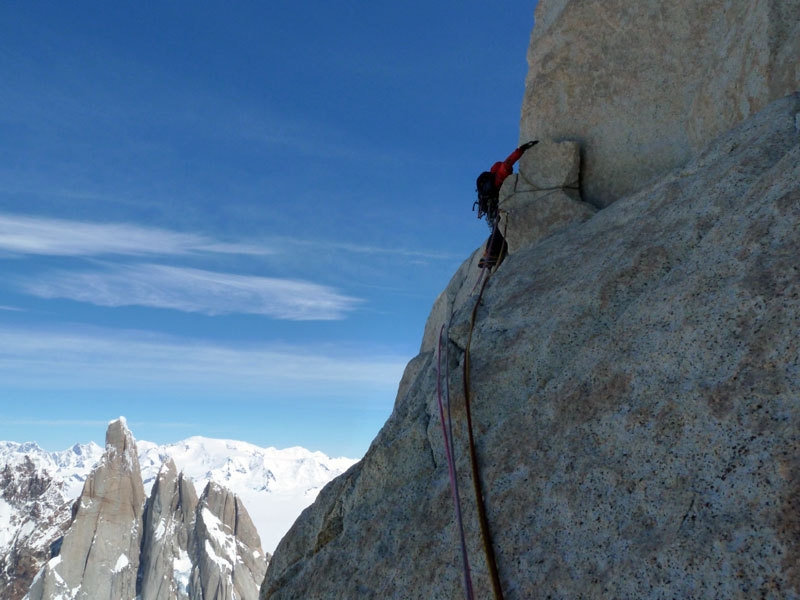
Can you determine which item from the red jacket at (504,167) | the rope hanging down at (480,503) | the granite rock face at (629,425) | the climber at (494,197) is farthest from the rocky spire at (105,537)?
the rope hanging down at (480,503)

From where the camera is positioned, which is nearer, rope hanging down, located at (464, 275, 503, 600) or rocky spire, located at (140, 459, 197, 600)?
rope hanging down, located at (464, 275, 503, 600)

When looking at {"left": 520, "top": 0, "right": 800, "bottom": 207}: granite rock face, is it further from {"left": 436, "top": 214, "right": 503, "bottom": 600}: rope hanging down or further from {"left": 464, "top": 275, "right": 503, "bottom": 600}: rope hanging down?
{"left": 464, "top": 275, "right": 503, "bottom": 600}: rope hanging down

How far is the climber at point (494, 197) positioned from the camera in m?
11.4

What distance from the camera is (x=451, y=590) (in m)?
4.56

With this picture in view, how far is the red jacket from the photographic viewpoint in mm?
11328

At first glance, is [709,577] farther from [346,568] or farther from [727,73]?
[727,73]

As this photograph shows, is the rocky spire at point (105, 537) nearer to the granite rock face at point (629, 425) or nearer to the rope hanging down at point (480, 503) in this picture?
the granite rock face at point (629, 425)

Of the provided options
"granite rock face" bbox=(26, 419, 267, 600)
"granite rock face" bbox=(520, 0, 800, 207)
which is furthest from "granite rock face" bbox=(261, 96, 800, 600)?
"granite rock face" bbox=(26, 419, 267, 600)

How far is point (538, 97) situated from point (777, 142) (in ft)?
21.7

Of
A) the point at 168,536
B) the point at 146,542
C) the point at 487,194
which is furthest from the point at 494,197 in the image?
the point at 146,542

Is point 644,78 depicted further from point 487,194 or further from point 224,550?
point 224,550

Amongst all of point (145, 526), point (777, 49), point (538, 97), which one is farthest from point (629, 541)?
point (145, 526)

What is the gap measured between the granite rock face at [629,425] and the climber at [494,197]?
12.9 ft

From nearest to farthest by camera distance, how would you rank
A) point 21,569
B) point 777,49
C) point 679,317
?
point 679,317
point 777,49
point 21,569
